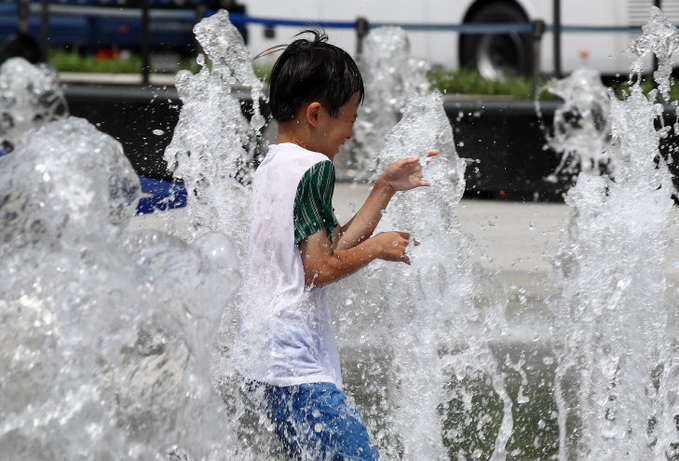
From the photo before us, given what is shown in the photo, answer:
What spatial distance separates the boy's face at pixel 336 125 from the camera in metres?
2.21

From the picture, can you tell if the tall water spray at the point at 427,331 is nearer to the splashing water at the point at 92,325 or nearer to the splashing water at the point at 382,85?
the splashing water at the point at 92,325

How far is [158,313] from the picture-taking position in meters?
2.08

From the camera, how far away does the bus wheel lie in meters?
11.5

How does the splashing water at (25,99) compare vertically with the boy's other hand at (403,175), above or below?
below

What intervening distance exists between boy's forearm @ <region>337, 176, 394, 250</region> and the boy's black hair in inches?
7.2

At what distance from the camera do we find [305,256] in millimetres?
2107

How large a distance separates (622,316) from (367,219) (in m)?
1.49

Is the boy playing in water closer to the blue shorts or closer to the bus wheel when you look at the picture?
the blue shorts

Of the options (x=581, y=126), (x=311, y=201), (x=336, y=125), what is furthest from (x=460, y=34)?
(x=311, y=201)

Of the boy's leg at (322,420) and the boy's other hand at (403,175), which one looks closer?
the boy's leg at (322,420)

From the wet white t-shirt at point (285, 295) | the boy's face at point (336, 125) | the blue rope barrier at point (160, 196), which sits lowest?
the blue rope barrier at point (160, 196)

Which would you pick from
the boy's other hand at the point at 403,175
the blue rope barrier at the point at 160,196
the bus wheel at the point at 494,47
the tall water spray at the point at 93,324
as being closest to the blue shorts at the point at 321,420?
the tall water spray at the point at 93,324

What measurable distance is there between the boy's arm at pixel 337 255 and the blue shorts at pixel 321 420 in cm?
21

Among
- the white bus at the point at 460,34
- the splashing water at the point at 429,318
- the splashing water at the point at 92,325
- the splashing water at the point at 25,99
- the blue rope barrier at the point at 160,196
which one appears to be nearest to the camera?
the splashing water at the point at 92,325
